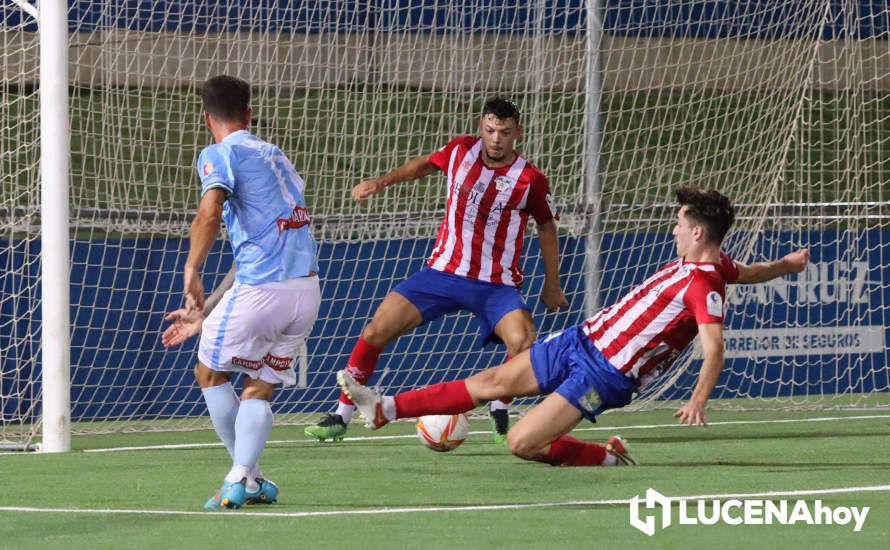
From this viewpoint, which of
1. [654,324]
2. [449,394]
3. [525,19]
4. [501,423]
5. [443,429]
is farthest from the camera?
[525,19]

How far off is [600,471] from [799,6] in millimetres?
6056

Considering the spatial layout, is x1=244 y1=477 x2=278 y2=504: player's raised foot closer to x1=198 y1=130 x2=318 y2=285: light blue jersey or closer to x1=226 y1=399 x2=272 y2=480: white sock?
x1=226 y1=399 x2=272 y2=480: white sock

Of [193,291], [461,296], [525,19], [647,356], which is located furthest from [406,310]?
[525,19]

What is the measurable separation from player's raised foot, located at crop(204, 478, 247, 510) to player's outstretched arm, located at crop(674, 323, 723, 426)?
5.34 ft

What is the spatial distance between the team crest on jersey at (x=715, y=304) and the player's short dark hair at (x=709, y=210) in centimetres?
30

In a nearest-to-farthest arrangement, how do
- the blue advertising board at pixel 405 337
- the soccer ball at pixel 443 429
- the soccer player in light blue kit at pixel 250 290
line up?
the soccer player in light blue kit at pixel 250 290
the soccer ball at pixel 443 429
the blue advertising board at pixel 405 337

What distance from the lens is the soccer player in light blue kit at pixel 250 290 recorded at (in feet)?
19.6

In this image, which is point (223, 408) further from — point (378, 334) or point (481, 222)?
point (481, 222)

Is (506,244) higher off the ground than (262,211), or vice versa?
(262,211)

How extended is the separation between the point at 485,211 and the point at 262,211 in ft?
8.46

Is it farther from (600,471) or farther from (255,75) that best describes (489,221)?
(255,75)

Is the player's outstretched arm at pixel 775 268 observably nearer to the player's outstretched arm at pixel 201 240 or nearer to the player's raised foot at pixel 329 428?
the player's raised foot at pixel 329 428

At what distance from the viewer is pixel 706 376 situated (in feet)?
20.1

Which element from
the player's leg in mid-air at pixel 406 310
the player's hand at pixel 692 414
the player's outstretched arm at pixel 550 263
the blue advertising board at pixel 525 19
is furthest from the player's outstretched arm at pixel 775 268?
the blue advertising board at pixel 525 19
